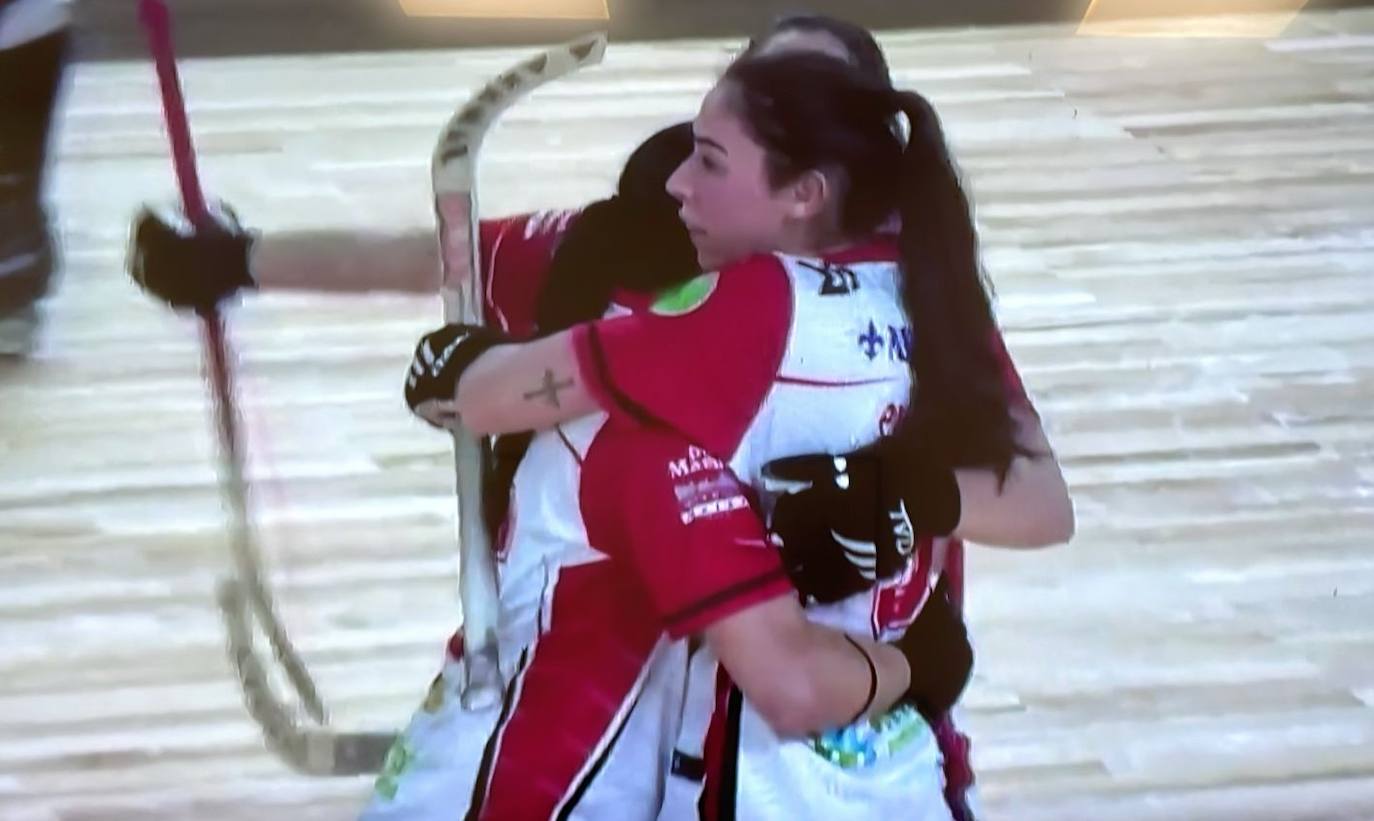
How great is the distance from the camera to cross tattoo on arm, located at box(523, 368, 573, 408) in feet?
2.17

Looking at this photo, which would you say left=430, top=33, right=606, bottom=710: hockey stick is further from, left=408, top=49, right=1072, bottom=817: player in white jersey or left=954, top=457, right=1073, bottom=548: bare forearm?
left=954, top=457, right=1073, bottom=548: bare forearm

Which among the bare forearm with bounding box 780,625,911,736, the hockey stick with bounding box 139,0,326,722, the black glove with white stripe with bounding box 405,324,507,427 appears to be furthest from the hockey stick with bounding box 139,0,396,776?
the bare forearm with bounding box 780,625,911,736

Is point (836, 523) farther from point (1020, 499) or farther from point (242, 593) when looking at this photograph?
point (242, 593)

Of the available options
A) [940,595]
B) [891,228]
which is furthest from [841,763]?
[891,228]

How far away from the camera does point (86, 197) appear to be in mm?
739

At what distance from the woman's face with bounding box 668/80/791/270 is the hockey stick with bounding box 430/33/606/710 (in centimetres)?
9

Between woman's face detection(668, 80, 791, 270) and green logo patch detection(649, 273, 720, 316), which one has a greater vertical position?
woman's face detection(668, 80, 791, 270)

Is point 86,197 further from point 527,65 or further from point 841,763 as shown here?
point 841,763

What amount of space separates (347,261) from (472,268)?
0.23 ft

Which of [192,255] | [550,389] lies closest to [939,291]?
[550,389]

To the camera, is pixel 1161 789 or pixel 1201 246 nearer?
pixel 1201 246

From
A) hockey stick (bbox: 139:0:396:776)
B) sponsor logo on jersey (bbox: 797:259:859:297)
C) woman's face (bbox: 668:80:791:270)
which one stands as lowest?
hockey stick (bbox: 139:0:396:776)

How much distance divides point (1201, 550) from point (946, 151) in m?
0.43

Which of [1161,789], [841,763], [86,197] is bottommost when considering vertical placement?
[1161,789]
